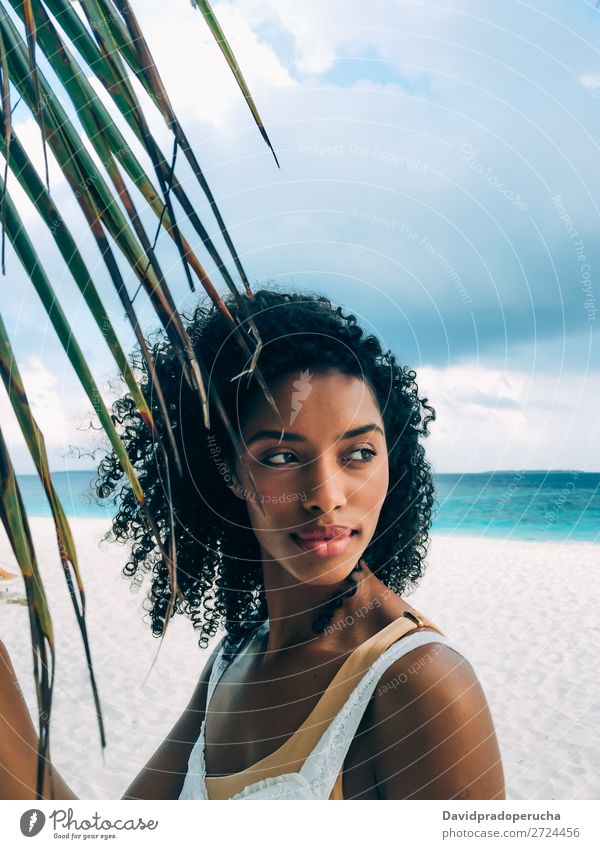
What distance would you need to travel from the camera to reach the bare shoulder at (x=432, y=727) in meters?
0.56

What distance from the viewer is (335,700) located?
627mm

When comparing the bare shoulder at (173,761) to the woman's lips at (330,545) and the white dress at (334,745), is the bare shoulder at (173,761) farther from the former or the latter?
the woman's lips at (330,545)

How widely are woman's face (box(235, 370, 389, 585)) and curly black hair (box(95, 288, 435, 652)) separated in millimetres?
20

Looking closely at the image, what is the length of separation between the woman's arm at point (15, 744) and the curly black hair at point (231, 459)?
0.71ft

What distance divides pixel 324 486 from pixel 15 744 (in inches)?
15.4

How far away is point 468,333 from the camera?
916mm

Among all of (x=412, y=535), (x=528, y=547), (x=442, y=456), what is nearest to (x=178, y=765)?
(x=412, y=535)

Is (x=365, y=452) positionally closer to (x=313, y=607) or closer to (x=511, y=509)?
(x=313, y=607)

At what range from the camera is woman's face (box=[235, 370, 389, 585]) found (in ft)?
2.29

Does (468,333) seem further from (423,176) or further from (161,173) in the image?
(161,173)

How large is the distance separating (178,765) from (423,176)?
733 millimetres

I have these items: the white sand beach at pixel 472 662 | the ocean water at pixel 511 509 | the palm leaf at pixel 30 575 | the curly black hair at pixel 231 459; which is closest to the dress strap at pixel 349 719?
the curly black hair at pixel 231 459

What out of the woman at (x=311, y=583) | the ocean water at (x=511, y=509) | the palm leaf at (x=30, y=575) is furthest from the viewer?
the ocean water at (x=511, y=509)
